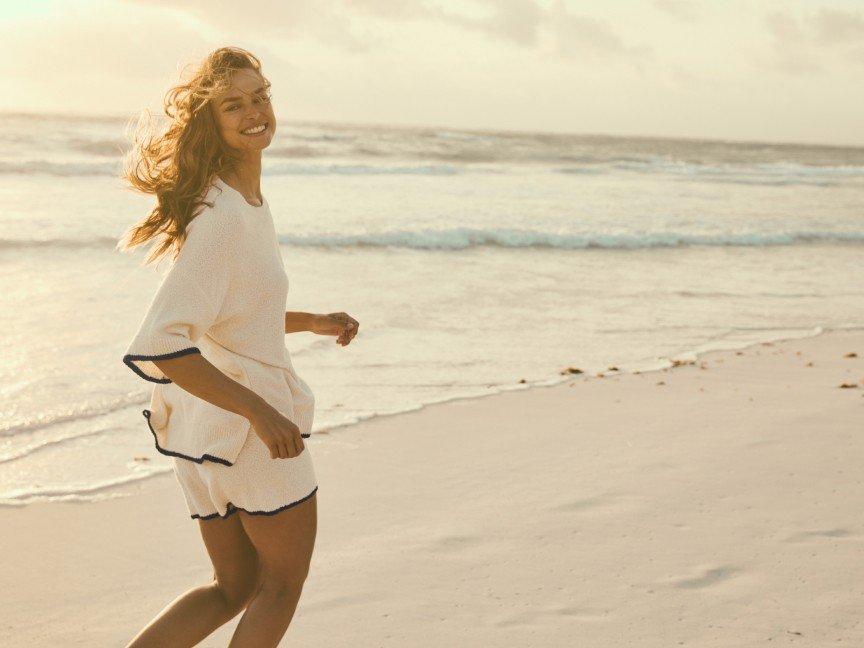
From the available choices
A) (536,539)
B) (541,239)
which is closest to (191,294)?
(536,539)

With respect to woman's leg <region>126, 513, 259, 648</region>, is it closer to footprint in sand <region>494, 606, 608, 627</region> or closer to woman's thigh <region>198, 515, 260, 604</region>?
woman's thigh <region>198, 515, 260, 604</region>

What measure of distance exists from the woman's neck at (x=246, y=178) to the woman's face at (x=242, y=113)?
33 mm

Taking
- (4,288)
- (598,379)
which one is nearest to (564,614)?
(598,379)

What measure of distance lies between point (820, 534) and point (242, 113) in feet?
10.0

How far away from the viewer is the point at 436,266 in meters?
13.0

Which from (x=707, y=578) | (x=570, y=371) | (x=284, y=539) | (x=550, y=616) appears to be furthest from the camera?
(x=570, y=371)

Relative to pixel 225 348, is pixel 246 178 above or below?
above

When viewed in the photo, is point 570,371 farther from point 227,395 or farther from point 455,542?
point 227,395

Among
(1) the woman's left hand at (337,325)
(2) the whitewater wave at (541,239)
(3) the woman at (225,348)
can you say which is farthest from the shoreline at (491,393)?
(2) the whitewater wave at (541,239)

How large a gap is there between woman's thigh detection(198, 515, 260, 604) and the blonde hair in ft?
2.14

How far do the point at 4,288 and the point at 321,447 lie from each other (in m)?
6.19

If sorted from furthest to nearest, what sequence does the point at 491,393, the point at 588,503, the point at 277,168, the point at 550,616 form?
the point at 277,168
the point at 491,393
the point at 588,503
the point at 550,616

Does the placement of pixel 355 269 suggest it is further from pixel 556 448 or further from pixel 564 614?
pixel 564 614

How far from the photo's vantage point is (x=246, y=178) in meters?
2.12
